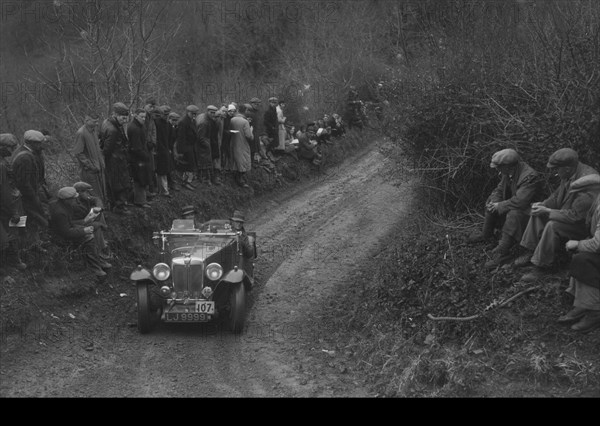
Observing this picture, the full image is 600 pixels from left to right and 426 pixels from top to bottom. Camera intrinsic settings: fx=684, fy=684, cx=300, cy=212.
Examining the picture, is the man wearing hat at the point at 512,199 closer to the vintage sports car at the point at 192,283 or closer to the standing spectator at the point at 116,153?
the vintage sports car at the point at 192,283

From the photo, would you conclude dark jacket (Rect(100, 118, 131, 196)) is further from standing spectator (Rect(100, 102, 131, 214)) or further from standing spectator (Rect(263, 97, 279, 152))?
standing spectator (Rect(263, 97, 279, 152))

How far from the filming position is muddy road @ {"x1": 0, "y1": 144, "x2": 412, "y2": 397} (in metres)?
8.34

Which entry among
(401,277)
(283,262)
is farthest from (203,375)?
(283,262)

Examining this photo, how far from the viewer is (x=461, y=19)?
14781 millimetres

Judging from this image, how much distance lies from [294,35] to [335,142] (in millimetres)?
12571

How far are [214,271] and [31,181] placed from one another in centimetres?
317

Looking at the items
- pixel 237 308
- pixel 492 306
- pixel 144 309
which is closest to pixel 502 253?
pixel 492 306

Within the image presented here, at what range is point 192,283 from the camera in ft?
33.5

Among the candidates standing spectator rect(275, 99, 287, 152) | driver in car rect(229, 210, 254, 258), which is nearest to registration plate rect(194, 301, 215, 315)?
driver in car rect(229, 210, 254, 258)

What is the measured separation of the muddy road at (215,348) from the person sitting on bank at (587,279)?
2701 millimetres

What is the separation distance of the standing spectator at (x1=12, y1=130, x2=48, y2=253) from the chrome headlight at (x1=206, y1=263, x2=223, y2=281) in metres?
2.78

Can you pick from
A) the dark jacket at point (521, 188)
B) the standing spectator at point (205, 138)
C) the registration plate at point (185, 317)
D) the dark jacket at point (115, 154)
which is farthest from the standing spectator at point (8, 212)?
the dark jacket at point (521, 188)

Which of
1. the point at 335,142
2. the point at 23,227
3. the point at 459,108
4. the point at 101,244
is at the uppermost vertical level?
the point at 459,108

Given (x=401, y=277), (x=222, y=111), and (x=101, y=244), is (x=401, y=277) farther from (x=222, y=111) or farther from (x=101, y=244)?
(x=222, y=111)
